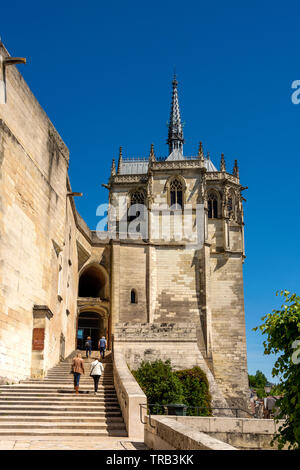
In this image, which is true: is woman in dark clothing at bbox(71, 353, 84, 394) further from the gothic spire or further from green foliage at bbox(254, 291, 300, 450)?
the gothic spire

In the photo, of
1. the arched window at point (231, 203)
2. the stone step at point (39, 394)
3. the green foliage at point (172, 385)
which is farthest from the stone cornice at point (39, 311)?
the arched window at point (231, 203)

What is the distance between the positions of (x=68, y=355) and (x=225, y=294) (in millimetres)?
12190

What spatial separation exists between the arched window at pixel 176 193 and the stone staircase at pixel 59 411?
63.3 feet

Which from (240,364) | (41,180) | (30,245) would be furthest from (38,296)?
(240,364)

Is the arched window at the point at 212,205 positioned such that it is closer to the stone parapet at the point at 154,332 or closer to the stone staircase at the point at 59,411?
the stone parapet at the point at 154,332

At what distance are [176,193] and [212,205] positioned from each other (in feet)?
11.1

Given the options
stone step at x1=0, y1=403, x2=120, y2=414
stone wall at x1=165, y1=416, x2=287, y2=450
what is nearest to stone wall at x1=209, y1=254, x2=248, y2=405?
stone step at x1=0, y1=403, x2=120, y2=414

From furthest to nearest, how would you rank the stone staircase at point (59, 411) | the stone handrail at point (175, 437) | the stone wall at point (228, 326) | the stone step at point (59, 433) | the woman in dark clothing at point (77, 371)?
the stone wall at point (228, 326) → the woman in dark clothing at point (77, 371) → the stone staircase at point (59, 411) → the stone step at point (59, 433) → the stone handrail at point (175, 437)

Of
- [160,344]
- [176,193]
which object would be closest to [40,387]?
[160,344]

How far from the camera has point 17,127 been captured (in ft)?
54.0

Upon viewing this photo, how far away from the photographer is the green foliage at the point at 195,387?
20.9 m

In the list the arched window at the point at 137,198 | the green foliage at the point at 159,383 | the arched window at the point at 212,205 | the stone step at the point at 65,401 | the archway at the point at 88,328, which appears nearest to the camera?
the stone step at the point at 65,401

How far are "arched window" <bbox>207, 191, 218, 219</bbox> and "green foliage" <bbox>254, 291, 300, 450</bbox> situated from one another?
27184mm

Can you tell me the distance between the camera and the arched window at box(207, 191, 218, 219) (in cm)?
3526
